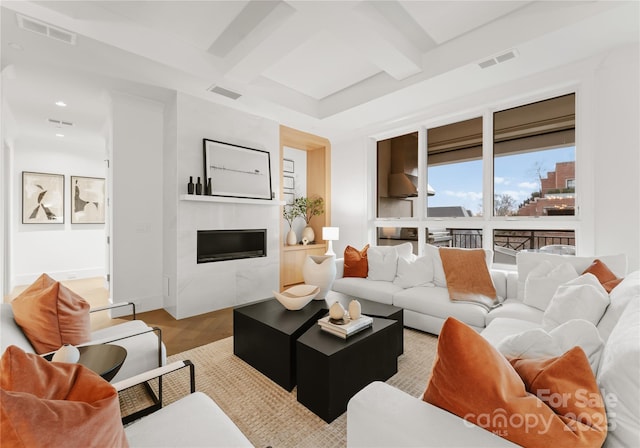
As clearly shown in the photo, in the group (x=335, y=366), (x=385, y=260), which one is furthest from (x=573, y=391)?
(x=385, y=260)

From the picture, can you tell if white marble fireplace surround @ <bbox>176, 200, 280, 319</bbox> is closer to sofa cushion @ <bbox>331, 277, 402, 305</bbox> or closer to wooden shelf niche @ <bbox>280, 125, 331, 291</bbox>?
wooden shelf niche @ <bbox>280, 125, 331, 291</bbox>

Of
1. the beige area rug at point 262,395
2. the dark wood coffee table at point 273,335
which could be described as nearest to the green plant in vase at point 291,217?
the dark wood coffee table at point 273,335

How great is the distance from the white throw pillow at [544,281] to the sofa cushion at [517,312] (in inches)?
2.9

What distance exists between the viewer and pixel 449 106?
13.0 feet

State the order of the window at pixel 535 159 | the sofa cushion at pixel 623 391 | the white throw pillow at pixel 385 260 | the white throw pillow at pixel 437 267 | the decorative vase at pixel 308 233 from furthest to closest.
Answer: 1. the decorative vase at pixel 308 233
2. the white throw pillow at pixel 385 260
3. the white throw pillow at pixel 437 267
4. the window at pixel 535 159
5. the sofa cushion at pixel 623 391

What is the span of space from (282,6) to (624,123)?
3311mm

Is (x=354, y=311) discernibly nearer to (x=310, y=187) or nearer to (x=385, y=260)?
(x=385, y=260)

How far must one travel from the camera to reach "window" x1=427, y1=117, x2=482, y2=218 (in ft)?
13.0

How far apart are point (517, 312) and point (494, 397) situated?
2032 mm

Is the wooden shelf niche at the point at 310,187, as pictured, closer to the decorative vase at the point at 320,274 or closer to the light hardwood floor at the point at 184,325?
the light hardwood floor at the point at 184,325

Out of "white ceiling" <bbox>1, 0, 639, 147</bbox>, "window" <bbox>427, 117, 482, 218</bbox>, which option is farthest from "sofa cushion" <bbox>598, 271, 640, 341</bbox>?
"window" <bbox>427, 117, 482, 218</bbox>

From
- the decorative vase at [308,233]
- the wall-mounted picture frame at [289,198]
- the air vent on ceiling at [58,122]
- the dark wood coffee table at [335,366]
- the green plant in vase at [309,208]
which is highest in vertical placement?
the air vent on ceiling at [58,122]

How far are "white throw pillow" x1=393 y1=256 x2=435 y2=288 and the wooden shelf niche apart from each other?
204 cm

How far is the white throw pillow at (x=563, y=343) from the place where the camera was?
1.02m
